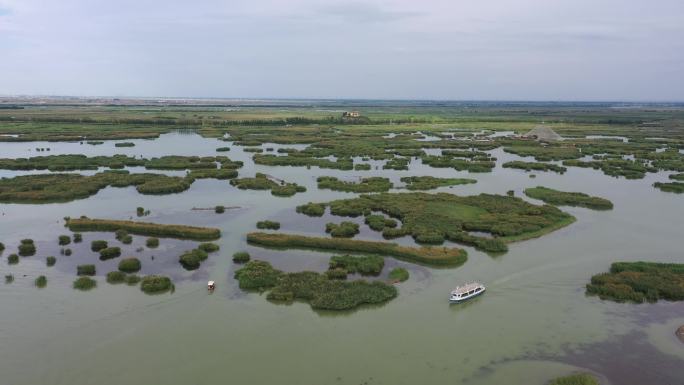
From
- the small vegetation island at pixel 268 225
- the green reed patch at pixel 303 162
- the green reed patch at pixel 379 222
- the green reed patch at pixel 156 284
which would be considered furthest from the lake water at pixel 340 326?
the green reed patch at pixel 303 162

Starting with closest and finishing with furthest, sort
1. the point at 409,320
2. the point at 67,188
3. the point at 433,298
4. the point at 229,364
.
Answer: the point at 229,364
the point at 409,320
the point at 433,298
the point at 67,188

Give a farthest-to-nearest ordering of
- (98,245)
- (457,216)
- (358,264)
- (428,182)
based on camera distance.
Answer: (428,182)
(457,216)
(98,245)
(358,264)

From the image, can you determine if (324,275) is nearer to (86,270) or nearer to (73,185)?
(86,270)

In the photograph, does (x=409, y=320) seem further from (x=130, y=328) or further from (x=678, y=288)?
(x=678, y=288)

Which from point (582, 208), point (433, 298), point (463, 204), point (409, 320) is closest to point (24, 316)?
point (409, 320)

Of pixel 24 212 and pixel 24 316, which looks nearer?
pixel 24 316

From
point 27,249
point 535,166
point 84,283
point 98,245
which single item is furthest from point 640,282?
point 535,166

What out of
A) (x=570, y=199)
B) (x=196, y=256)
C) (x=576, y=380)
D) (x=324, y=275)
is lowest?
(x=576, y=380)
